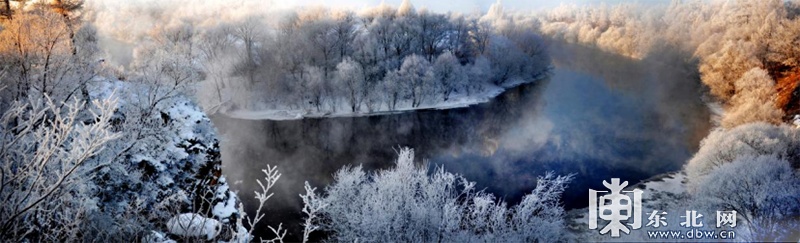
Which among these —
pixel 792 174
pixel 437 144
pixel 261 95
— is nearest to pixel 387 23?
pixel 261 95

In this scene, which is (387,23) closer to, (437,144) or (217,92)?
(217,92)

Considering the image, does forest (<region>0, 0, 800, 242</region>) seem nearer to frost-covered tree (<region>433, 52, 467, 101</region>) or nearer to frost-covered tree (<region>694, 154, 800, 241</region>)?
frost-covered tree (<region>694, 154, 800, 241</region>)

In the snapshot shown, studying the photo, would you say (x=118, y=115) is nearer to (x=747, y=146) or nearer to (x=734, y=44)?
(x=747, y=146)

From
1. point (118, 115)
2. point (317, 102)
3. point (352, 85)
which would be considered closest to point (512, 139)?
point (352, 85)

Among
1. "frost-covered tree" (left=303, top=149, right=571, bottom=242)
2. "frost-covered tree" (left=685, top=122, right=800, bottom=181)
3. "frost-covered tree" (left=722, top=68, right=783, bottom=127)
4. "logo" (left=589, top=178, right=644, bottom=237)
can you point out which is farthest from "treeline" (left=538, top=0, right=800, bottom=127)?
"frost-covered tree" (left=303, top=149, right=571, bottom=242)

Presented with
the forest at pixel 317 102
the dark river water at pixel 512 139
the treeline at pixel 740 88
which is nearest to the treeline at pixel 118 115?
the forest at pixel 317 102

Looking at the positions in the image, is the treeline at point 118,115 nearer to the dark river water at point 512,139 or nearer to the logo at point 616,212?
the dark river water at point 512,139

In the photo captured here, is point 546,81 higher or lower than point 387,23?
lower
